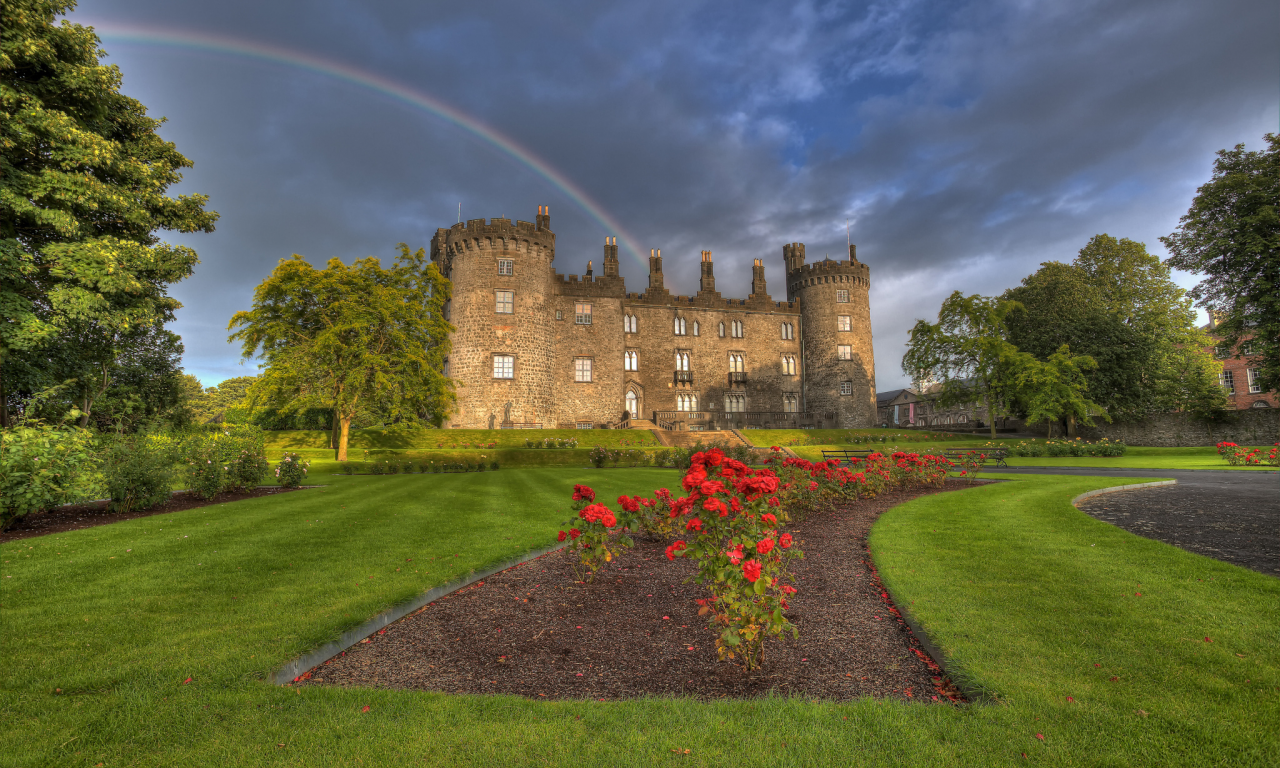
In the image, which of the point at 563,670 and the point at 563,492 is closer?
the point at 563,670

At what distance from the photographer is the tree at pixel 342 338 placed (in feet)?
85.6

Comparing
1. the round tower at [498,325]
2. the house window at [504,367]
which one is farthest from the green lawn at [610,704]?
the house window at [504,367]

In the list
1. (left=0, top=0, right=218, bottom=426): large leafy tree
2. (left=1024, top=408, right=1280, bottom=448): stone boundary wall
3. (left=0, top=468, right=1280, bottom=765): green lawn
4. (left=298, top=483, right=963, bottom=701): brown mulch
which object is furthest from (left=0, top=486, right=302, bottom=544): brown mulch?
(left=1024, top=408, right=1280, bottom=448): stone boundary wall

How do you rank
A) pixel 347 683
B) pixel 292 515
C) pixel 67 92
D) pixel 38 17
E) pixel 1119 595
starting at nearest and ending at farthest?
pixel 347 683 < pixel 1119 595 < pixel 292 515 < pixel 38 17 < pixel 67 92

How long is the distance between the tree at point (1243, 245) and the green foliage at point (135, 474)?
42.0 metres

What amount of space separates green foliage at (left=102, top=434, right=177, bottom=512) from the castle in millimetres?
23436


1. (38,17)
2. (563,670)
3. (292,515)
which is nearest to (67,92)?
(38,17)

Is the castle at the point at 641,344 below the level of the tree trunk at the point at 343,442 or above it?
above

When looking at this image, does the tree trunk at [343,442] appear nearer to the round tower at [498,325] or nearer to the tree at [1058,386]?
the round tower at [498,325]

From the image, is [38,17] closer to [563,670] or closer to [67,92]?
[67,92]

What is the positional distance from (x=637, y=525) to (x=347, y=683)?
6.20 m

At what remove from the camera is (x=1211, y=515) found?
9.70 metres

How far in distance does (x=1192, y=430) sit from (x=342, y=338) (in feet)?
175

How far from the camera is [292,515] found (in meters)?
11.3
